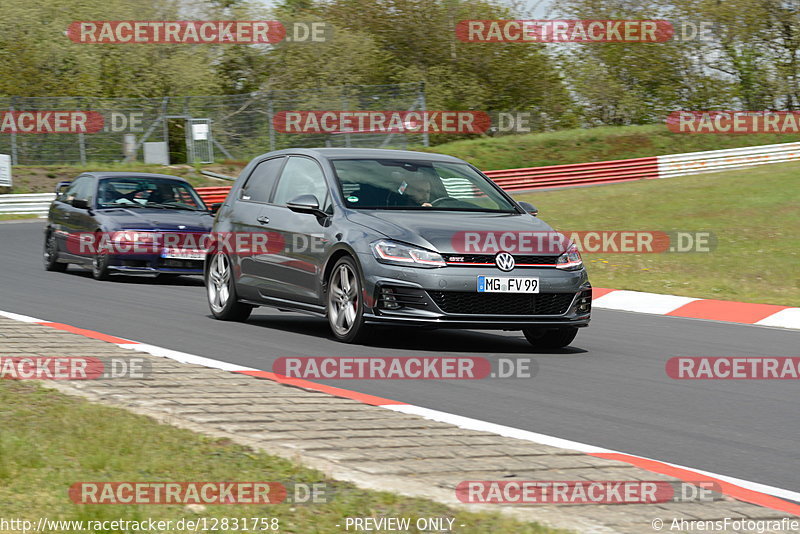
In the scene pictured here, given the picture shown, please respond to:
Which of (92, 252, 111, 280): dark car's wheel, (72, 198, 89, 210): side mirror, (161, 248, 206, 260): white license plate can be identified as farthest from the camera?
(72, 198, 89, 210): side mirror

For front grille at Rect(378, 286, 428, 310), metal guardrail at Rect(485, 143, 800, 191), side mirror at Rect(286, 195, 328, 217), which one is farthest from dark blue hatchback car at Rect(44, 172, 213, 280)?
metal guardrail at Rect(485, 143, 800, 191)

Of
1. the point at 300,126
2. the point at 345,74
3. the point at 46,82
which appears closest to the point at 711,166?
the point at 300,126

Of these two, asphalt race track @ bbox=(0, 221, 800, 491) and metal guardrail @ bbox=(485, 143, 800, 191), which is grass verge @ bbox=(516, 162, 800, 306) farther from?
metal guardrail @ bbox=(485, 143, 800, 191)

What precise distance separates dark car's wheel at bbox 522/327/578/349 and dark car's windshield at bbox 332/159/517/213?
1.10 m

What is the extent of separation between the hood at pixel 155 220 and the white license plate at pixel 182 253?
11.7 inches

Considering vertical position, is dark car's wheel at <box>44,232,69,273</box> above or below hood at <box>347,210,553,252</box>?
below

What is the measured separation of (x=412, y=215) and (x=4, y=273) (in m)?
9.10

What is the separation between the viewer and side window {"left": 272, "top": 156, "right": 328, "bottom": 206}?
1039 centimetres

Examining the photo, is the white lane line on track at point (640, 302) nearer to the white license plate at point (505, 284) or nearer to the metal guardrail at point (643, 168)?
the white license plate at point (505, 284)

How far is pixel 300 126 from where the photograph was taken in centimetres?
3994

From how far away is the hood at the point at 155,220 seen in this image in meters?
16.2

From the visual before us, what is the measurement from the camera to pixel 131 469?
492 centimetres

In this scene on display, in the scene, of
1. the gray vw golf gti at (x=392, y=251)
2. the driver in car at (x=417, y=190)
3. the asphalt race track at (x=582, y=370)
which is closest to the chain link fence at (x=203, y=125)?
the asphalt race track at (x=582, y=370)

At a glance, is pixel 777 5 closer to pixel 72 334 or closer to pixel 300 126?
pixel 300 126
